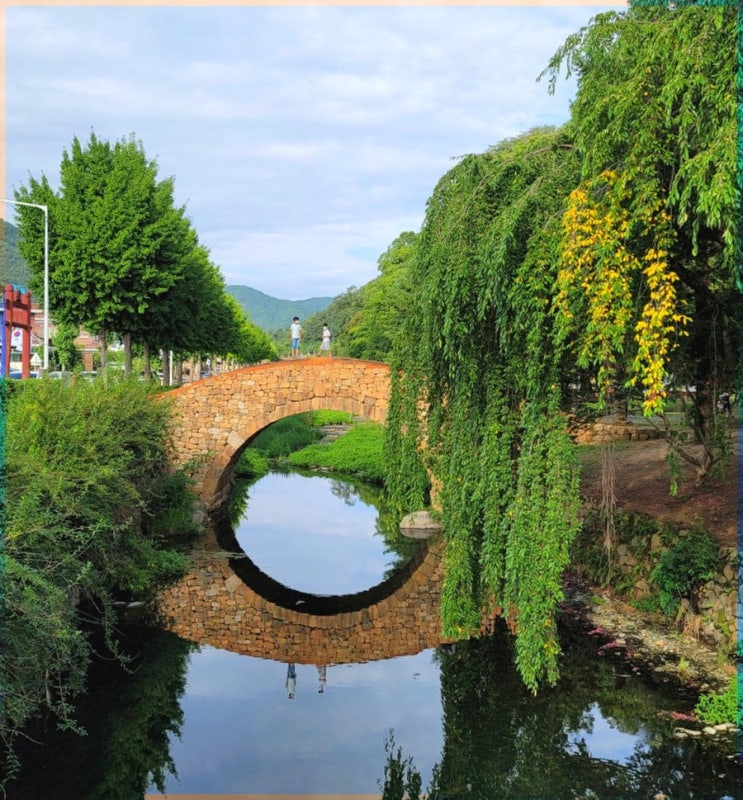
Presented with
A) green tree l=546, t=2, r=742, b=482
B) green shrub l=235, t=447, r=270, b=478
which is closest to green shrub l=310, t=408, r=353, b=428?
green shrub l=235, t=447, r=270, b=478

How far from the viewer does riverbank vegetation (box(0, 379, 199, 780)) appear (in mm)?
6469

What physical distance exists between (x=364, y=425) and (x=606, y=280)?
2512cm

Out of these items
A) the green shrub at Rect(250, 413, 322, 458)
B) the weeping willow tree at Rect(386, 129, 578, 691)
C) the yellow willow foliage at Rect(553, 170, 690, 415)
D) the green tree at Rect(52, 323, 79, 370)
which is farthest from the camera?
the green tree at Rect(52, 323, 79, 370)

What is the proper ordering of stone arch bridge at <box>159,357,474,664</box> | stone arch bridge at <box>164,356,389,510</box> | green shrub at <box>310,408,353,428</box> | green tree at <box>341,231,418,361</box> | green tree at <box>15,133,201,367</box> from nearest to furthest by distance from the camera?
stone arch bridge at <box>159,357,474,664</box> < stone arch bridge at <box>164,356,389,510</box> < green tree at <box>15,133,201,367</box> < green tree at <box>341,231,418,361</box> < green shrub at <box>310,408,353,428</box>

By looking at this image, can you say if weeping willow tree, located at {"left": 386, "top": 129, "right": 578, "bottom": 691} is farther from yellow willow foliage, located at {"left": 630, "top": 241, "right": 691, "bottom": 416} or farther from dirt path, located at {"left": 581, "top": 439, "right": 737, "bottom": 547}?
dirt path, located at {"left": 581, "top": 439, "right": 737, "bottom": 547}

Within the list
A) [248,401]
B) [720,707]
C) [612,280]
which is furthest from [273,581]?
[612,280]

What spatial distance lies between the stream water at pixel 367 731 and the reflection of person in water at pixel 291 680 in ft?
0.12

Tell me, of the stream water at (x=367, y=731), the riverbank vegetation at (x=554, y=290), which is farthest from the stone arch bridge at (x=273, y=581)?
the riverbank vegetation at (x=554, y=290)

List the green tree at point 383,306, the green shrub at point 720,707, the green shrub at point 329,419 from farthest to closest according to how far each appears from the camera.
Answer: the green shrub at point 329,419 → the green tree at point 383,306 → the green shrub at point 720,707

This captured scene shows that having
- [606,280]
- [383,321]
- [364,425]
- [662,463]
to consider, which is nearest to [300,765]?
[606,280]

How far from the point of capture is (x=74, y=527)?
9.19 metres

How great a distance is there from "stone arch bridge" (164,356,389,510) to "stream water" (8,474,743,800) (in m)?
6.06

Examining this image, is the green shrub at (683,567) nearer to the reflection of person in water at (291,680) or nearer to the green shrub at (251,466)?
the reflection of person in water at (291,680)

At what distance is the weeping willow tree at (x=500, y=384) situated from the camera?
6.22 meters
